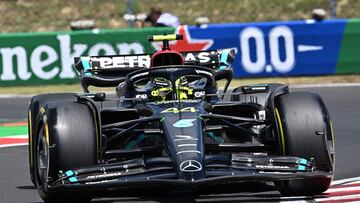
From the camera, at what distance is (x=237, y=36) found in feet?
65.3

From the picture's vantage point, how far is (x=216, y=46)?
19.9 metres

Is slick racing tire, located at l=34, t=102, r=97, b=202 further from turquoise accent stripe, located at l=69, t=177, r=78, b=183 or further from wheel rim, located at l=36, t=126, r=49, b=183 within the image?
turquoise accent stripe, located at l=69, t=177, r=78, b=183

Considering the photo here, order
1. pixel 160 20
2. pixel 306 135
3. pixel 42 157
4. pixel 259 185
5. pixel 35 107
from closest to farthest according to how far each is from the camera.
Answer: pixel 306 135 → pixel 42 157 → pixel 259 185 → pixel 35 107 → pixel 160 20

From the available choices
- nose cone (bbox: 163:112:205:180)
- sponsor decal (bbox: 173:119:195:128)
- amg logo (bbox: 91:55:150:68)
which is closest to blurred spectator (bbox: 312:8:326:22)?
amg logo (bbox: 91:55:150:68)

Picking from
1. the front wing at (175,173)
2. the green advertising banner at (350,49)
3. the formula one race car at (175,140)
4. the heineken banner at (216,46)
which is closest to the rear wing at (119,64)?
the formula one race car at (175,140)

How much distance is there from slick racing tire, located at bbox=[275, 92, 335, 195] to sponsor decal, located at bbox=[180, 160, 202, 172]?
922mm

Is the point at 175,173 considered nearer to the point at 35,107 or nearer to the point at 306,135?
the point at 306,135

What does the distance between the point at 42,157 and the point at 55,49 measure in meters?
11.6

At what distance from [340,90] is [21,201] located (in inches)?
423

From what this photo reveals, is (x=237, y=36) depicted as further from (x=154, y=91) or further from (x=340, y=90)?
(x=154, y=91)

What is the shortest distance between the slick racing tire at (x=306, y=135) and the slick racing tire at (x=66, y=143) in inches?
59.1

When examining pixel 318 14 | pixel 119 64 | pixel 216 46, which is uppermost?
pixel 318 14

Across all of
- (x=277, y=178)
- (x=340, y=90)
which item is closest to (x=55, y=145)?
(x=277, y=178)

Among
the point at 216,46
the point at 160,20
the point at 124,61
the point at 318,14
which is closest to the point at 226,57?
the point at 124,61
